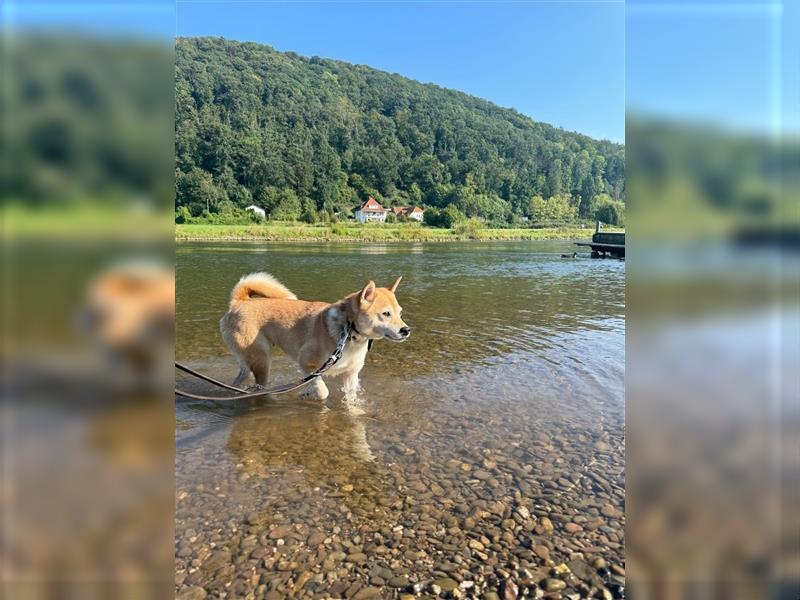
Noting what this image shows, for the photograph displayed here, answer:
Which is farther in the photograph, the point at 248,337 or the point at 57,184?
the point at 248,337

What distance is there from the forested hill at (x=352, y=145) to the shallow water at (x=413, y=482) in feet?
346

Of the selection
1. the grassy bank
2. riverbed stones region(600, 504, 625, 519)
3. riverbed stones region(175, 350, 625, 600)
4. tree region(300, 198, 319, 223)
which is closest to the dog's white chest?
riverbed stones region(175, 350, 625, 600)

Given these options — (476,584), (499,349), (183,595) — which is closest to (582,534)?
(476,584)

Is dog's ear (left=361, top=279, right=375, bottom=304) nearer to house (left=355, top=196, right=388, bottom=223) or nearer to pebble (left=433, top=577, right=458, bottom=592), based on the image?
pebble (left=433, top=577, right=458, bottom=592)

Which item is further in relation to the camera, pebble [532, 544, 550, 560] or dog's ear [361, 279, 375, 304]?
dog's ear [361, 279, 375, 304]

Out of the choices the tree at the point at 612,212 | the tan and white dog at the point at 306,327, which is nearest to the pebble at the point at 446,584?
the tree at the point at 612,212

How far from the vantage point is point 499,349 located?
442 inches

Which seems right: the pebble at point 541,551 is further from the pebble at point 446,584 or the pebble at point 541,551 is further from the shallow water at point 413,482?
the pebble at point 446,584

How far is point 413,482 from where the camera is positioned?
504cm

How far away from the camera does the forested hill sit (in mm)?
124562

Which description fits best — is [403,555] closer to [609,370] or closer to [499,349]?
[609,370]

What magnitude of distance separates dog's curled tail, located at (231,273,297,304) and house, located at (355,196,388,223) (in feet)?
387

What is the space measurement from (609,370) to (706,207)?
898 cm

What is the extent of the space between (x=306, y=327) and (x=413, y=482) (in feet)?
11.0
